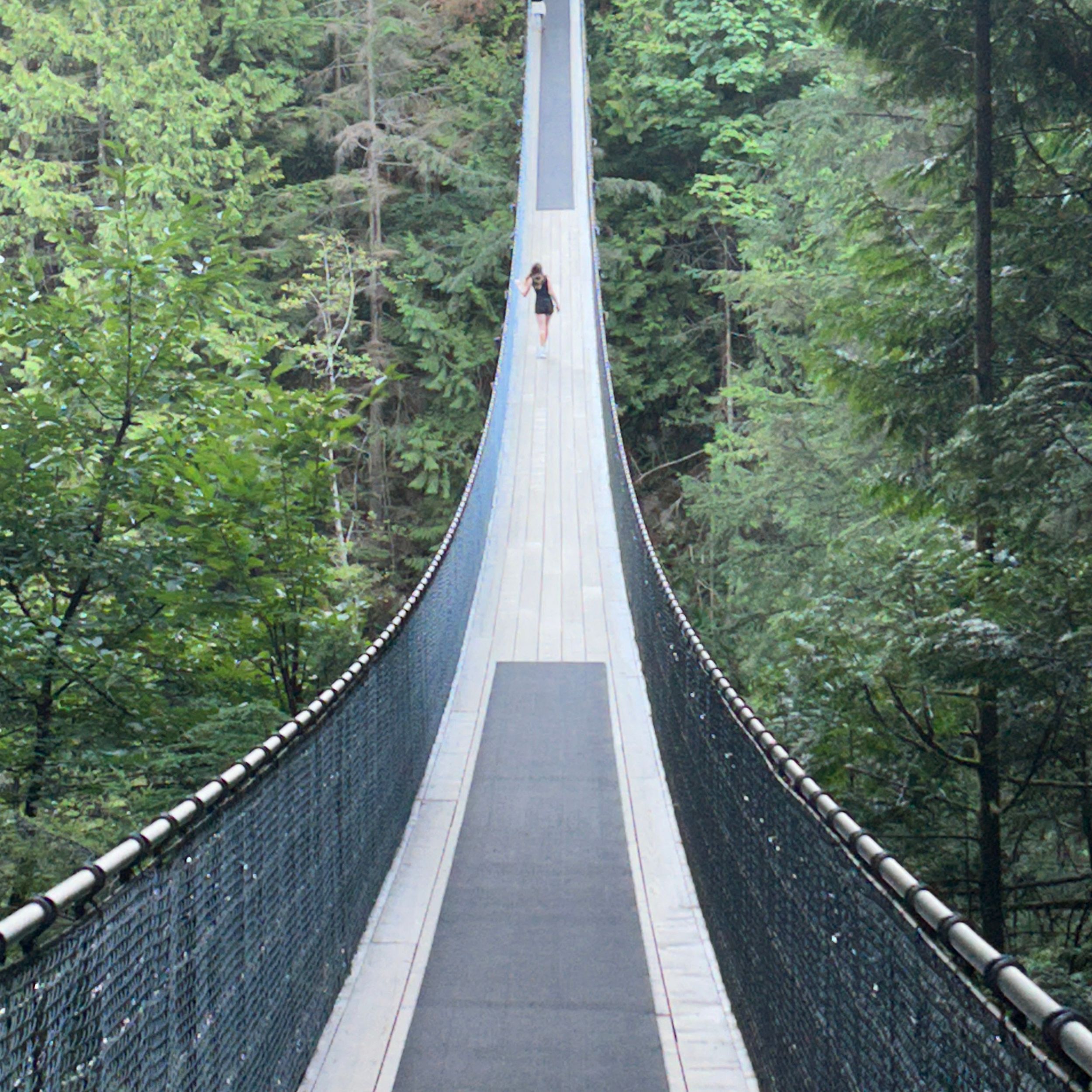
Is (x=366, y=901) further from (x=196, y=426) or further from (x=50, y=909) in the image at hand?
(x=196, y=426)

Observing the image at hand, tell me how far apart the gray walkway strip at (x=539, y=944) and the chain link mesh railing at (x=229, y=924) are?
0.99 feet

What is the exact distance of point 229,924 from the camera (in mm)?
2344

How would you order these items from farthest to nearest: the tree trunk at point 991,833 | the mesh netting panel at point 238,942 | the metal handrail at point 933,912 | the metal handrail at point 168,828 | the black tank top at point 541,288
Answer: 1. the black tank top at point 541,288
2. the tree trunk at point 991,833
3. the mesh netting panel at point 238,942
4. the metal handrail at point 168,828
5. the metal handrail at point 933,912

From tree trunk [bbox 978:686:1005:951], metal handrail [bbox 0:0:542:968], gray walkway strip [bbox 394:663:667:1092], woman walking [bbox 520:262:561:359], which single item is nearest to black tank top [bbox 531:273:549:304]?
woman walking [bbox 520:262:561:359]

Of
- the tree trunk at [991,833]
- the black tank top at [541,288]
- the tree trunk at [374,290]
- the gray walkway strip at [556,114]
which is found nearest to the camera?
the tree trunk at [991,833]

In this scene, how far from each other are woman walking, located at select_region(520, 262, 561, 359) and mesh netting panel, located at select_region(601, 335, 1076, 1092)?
28.9ft

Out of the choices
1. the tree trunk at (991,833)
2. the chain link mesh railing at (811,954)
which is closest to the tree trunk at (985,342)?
the tree trunk at (991,833)

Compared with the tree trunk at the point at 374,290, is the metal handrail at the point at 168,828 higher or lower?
lower

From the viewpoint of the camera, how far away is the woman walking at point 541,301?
12.5 metres

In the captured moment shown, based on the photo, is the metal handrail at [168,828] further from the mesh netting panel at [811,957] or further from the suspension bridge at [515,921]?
the mesh netting panel at [811,957]

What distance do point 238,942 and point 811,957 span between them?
44.2 inches

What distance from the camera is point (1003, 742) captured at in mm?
4035

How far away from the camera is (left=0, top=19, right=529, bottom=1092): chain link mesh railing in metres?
1.62

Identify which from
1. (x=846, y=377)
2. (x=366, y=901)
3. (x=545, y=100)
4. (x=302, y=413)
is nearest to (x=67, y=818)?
(x=302, y=413)
